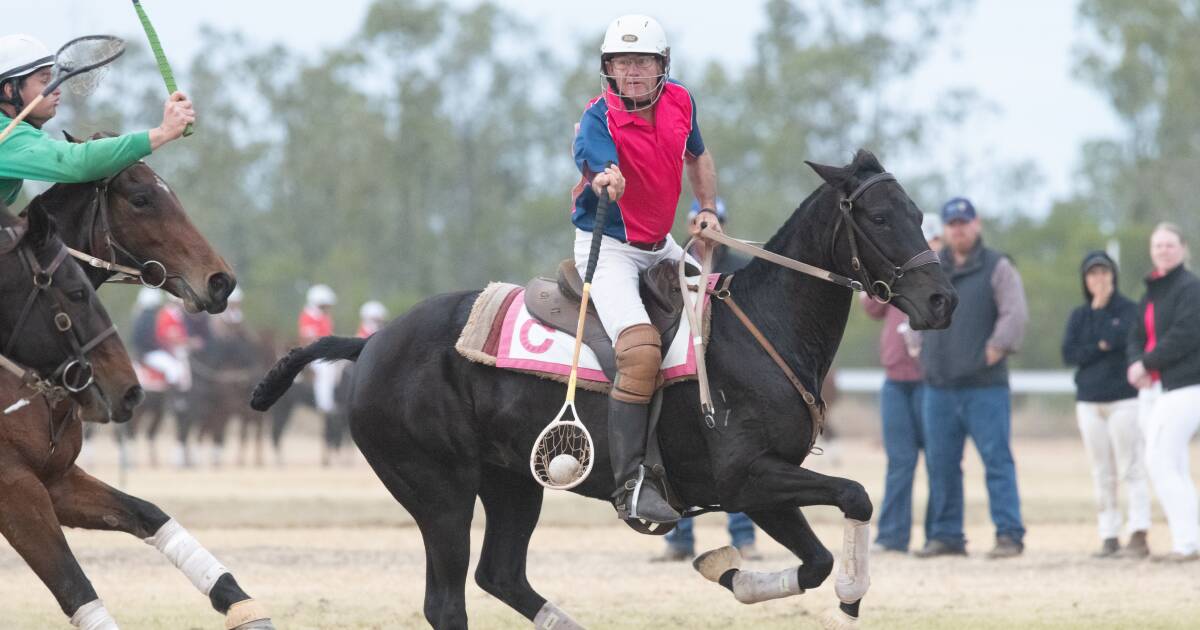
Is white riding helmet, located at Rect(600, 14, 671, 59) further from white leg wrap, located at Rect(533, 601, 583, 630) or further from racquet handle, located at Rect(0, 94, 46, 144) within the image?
white leg wrap, located at Rect(533, 601, 583, 630)

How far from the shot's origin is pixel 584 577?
40.2 ft

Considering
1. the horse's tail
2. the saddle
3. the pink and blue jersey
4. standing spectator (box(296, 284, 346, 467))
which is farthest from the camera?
standing spectator (box(296, 284, 346, 467))

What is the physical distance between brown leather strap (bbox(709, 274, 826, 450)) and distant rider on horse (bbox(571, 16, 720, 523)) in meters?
0.43

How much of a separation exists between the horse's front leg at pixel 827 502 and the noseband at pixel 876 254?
956mm

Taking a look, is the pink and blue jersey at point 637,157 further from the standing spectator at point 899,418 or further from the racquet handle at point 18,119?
the standing spectator at point 899,418

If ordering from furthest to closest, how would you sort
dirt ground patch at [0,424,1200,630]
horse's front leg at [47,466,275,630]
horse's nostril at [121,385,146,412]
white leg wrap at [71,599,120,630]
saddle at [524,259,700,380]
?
1. dirt ground patch at [0,424,1200,630]
2. saddle at [524,259,700,380]
3. horse's front leg at [47,466,275,630]
4. white leg wrap at [71,599,120,630]
5. horse's nostril at [121,385,146,412]

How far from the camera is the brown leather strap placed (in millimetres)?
7898

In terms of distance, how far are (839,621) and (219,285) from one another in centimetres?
337

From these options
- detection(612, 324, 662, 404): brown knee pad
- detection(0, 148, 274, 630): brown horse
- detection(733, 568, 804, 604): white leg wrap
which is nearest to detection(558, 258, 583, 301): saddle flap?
detection(612, 324, 662, 404): brown knee pad

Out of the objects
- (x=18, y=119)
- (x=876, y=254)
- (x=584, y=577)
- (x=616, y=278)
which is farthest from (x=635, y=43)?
(x=584, y=577)

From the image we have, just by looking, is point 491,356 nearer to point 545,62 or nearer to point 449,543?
point 449,543

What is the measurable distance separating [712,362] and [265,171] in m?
59.2

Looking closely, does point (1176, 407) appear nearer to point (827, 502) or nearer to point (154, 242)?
point (827, 502)

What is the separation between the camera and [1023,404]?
36.7 m
